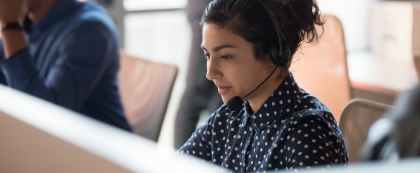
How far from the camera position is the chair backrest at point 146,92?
1.61m

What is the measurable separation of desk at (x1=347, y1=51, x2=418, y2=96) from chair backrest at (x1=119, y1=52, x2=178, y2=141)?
2.79 feet

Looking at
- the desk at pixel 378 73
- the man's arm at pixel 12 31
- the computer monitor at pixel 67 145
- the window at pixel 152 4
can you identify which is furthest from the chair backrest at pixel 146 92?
the window at pixel 152 4

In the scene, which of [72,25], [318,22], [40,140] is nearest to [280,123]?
[318,22]

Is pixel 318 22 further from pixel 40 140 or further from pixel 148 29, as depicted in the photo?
pixel 148 29

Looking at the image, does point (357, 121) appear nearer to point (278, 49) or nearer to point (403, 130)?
point (278, 49)

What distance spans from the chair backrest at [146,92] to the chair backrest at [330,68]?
21.7 inches

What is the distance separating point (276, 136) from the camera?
0.99 metres

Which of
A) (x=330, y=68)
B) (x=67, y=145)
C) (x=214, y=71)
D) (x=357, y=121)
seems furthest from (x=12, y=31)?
(x=67, y=145)

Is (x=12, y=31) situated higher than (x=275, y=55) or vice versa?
(x=275, y=55)

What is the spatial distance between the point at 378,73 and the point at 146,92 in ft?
3.98

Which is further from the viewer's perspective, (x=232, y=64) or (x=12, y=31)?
(x=12, y=31)

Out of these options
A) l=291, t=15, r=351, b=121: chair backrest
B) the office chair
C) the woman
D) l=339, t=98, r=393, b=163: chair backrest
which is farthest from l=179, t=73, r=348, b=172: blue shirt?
l=291, t=15, r=351, b=121: chair backrest

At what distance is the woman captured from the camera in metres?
1.02

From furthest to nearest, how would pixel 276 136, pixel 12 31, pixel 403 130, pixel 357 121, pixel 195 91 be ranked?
pixel 195 91
pixel 12 31
pixel 357 121
pixel 276 136
pixel 403 130
